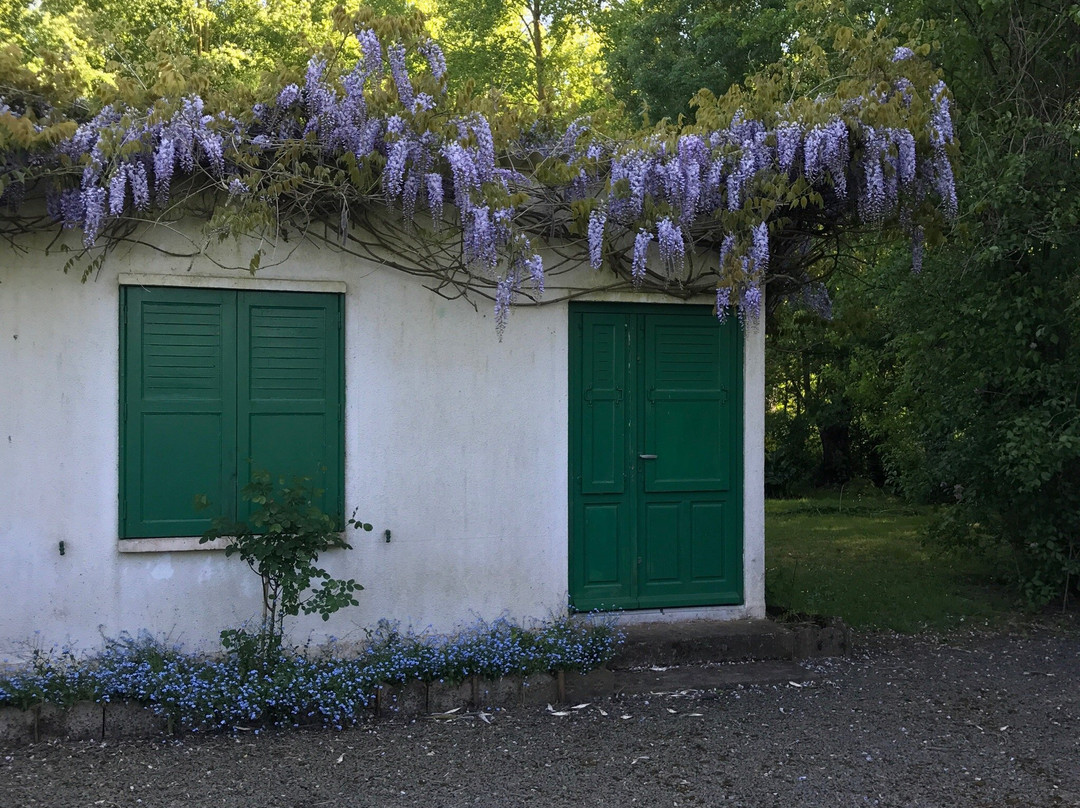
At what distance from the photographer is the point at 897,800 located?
14.6ft

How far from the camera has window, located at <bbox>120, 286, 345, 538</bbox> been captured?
5734 mm

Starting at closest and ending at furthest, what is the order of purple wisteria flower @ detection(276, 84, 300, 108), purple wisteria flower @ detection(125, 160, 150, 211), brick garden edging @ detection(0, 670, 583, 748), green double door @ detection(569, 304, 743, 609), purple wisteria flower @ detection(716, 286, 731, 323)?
brick garden edging @ detection(0, 670, 583, 748), purple wisteria flower @ detection(125, 160, 150, 211), purple wisteria flower @ detection(276, 84, 300, 108), purple wisteria flower @ detection(716, 286, 731, 323), green double door @ detection(569, 304, 743, 609)

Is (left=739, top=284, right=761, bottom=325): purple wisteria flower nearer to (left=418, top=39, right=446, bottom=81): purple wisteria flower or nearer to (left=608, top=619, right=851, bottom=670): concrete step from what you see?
(left=608, top=619, right=851, bottom=670): concrete step

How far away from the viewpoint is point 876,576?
385 inches

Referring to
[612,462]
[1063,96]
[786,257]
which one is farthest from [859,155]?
[1063,96]

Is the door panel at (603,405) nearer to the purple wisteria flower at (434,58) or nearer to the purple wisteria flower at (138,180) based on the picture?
the purple wisteria flower at (434,58)

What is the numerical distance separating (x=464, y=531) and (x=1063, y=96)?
5723mm

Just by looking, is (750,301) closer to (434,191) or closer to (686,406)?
(686,406)

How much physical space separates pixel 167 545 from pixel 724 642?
332 centimetres

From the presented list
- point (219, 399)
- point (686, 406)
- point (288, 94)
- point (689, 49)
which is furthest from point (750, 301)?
point (689, 49)

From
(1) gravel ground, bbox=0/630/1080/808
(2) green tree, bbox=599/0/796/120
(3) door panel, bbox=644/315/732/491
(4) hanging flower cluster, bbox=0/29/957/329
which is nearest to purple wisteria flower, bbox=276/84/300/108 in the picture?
(4) hanging flower cluster, bbox=0/29/957/329

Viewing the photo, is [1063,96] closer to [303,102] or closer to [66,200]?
[303,102]

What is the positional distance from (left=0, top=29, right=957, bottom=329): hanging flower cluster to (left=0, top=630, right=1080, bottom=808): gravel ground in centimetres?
232

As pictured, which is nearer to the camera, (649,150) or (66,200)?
(66,200)
